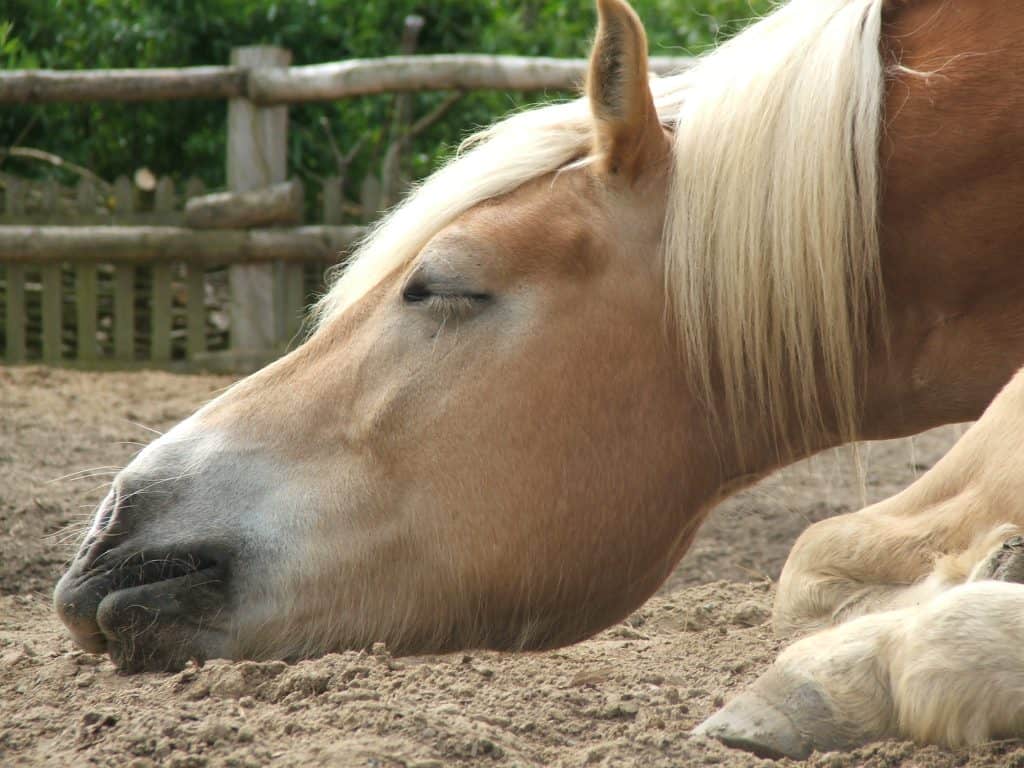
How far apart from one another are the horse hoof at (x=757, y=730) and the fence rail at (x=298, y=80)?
18.7 ft

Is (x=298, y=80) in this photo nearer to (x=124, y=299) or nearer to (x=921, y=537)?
(x=124, y=299)

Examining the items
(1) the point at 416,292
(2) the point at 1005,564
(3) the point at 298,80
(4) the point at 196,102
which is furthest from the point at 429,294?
(4) the point at 196,102

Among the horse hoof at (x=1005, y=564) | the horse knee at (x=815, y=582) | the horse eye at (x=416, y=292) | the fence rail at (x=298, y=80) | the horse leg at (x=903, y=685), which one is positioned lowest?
the horse knee at (x=815, y=582)

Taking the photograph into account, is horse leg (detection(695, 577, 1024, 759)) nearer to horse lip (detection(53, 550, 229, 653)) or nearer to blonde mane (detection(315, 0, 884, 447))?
blonde mane (detection(315, 0, 884, 447))

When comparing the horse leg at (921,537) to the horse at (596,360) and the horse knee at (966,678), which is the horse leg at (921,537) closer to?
the horse at (596,360)

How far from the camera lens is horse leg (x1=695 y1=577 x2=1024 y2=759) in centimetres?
189

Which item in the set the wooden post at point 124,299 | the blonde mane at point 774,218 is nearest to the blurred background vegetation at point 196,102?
the wooden post at point 124,299

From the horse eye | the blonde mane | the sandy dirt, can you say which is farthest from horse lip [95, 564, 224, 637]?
the blonde mane

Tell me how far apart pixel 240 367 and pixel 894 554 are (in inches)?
213

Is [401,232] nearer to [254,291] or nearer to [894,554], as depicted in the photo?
[894,554]

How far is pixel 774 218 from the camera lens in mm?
2180

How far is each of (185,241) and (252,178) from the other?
0.54 m

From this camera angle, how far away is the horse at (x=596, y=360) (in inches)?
83.6

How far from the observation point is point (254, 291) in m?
7.54
